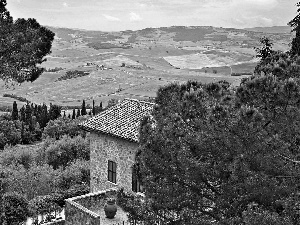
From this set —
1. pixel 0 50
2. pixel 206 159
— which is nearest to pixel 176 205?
pixel 206 159

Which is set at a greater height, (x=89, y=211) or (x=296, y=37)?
(x=296, y=37)

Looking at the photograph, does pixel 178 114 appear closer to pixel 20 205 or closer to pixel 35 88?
pixel 20 205

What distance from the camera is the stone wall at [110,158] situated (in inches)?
941

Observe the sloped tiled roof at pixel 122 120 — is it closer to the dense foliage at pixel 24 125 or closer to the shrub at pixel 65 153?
the shrub at pixel 65 153

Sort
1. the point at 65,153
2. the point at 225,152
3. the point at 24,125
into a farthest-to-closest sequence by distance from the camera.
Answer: the point at 24,125, the point at 65,153, the point at 225,152

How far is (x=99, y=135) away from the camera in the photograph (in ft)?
84.8

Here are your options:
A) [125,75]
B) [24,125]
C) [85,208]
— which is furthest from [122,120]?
[125,75]

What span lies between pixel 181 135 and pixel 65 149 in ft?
117

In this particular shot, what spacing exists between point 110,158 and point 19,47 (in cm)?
929

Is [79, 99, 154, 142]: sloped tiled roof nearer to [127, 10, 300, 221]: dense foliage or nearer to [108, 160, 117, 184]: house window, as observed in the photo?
[108, 160, 117, 184]: house window

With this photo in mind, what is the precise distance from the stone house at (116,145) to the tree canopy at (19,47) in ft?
22.9

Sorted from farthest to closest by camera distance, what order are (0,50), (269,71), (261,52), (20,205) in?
(261,52) → (20,205) → (0,50) → (269,71)

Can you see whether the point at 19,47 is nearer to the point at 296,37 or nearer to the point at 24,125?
the point at 296,37

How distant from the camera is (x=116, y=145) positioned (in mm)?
24625
